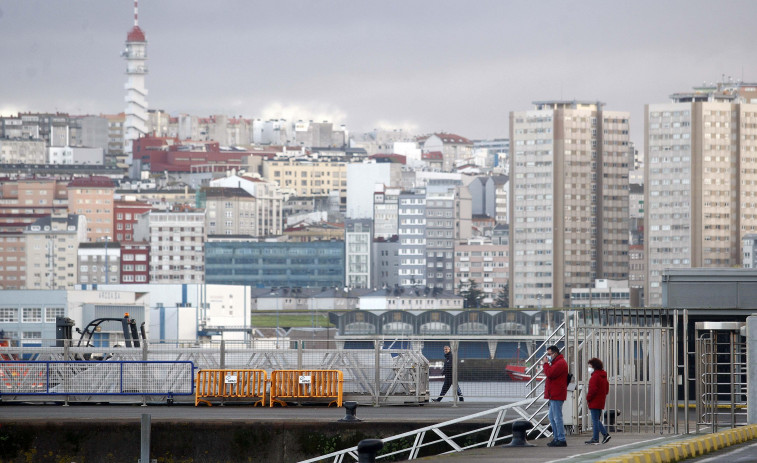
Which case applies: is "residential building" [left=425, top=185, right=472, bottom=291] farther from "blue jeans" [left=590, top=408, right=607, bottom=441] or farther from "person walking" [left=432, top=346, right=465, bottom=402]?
"blue jeans" [left=590, top=408, right=607, bottom=441]

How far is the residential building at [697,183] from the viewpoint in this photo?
155 meters

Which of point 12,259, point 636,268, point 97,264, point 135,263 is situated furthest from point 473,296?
point 12,259

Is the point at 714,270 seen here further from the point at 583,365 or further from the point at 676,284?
the point at 583,365

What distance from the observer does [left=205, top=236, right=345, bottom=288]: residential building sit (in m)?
186

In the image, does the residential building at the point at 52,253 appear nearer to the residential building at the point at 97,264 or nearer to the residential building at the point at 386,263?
the residential building at the point at 97,264

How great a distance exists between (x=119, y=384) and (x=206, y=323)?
95219 mm

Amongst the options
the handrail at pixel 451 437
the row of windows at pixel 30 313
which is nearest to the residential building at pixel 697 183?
the row of windows at pixel 30 313

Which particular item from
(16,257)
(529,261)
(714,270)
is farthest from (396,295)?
(714,270)

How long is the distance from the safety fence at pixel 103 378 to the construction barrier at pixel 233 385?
0.19 metres

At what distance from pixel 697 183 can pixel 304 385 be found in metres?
138

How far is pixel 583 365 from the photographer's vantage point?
739 inches

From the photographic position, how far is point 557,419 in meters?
17.2

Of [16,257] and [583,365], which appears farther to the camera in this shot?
[16,257]

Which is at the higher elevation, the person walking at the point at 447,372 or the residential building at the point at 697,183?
the residential building at the point at 697,183
